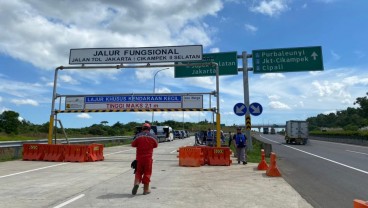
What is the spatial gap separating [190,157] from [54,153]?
6749 mm

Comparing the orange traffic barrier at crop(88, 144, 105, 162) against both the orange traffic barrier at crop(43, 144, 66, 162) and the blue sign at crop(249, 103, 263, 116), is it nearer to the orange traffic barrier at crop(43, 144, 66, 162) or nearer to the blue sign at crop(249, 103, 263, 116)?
the orange traffic barrier at crop(43, 144, 66, 162)

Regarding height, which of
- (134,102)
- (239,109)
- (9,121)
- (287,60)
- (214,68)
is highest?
(287,60)

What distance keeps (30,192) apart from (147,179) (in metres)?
2.81

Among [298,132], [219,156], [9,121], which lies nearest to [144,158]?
[219,156]

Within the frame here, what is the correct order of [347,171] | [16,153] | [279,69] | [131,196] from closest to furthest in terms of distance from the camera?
[131,196]
[347,171]
[16,153]
[279,69]

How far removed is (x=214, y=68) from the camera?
916 inches

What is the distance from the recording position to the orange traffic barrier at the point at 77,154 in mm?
16828

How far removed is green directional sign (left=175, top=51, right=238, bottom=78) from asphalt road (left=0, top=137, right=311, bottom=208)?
11.4 m

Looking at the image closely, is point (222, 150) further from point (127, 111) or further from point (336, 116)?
point (336, 116)

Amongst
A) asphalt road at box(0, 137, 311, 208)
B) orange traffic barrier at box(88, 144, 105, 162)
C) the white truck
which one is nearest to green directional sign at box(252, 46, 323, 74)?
orange traffic barrier at box(88, 144, 105, 162)

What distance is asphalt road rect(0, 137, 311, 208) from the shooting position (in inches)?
292

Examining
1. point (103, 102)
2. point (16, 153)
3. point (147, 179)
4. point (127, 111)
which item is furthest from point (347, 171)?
point (16, 153)

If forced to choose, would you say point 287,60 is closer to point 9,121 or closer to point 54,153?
point 54,153

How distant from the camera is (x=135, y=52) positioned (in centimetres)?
1977
